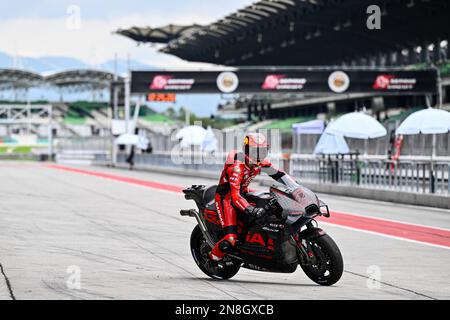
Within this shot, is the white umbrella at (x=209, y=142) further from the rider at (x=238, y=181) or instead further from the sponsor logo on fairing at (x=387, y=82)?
the rider at (x=238, y=181)

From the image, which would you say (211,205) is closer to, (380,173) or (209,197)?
(209,197)

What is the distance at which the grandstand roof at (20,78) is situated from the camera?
134250 millimetres

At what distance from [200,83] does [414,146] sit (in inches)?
1219

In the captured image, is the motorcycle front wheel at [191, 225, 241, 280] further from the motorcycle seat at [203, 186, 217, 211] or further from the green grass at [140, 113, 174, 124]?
the green grass at [140, 113, 174, 124]

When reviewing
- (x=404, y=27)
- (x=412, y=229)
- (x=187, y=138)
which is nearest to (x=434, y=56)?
(x=404, y=27)

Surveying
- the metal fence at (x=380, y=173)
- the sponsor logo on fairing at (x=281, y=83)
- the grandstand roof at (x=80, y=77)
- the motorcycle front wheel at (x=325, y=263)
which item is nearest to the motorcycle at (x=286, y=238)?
the motorcycle front wheel at (x=325, y=263)

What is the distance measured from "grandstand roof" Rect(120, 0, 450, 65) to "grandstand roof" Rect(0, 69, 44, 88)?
4543 centimetres

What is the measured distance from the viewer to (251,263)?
937 centimetres

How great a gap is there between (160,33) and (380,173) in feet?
223

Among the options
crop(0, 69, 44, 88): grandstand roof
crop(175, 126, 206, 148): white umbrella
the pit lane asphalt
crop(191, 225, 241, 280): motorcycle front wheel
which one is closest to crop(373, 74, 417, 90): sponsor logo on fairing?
crop(175, 126, 206, 148): white umbrella

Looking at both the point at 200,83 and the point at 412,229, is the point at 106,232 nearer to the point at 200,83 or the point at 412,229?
the point at 412,229

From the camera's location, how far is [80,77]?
142 m

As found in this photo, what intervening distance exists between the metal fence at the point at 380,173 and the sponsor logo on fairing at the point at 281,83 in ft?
74.9

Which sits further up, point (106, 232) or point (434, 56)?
point (434, 56)
